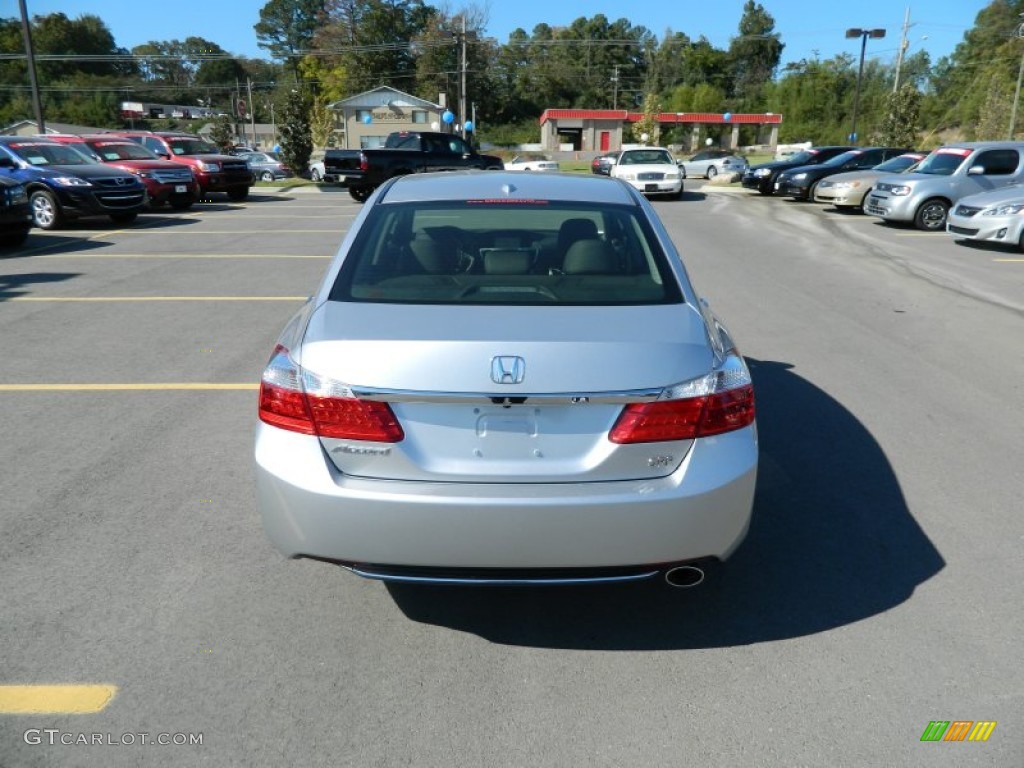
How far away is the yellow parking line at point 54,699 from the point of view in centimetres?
273

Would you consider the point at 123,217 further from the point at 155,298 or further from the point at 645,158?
the point at 645,158

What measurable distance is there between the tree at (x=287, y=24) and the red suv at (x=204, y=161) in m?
110

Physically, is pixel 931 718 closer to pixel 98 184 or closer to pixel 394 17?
pixel 98 184

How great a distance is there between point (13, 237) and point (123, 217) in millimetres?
3952

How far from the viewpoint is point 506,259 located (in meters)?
3.69

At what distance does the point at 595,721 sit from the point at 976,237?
13796 millimetres

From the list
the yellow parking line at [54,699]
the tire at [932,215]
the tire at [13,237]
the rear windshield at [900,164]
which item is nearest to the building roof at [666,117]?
the rear windshield at [900,164]

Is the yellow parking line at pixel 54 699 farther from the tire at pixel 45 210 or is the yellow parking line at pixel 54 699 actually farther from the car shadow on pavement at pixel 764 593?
the tire at pixel 45 210

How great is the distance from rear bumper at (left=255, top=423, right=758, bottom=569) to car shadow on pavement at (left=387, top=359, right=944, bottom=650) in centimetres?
40

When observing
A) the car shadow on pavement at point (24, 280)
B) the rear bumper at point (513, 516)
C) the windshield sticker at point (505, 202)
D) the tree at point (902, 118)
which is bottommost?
the car shadow on pavement at point (24, 280)

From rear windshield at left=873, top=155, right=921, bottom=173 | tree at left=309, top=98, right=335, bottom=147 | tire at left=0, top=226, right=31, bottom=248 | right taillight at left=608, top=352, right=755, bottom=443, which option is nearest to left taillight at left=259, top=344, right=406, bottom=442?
right taillight at left=608, top=352, right=755, bottom=443

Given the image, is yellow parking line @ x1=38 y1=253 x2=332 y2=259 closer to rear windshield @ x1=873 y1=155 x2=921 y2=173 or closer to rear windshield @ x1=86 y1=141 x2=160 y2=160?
rear windshield @ x1=86 y1=141 x2=160 y2=160

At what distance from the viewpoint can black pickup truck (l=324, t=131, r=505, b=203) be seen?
23.8 meters

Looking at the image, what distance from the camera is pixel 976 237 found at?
542 inches
